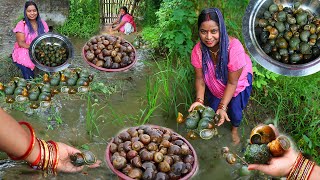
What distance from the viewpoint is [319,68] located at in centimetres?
256

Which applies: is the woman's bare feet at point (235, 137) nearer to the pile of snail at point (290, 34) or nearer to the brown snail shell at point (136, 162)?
the pile of snail at point (290, 34)

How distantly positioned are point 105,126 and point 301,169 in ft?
8.28

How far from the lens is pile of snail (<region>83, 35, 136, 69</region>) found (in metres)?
4.57

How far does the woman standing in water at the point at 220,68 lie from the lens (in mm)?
3234

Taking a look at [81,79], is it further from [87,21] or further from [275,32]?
[87,21]

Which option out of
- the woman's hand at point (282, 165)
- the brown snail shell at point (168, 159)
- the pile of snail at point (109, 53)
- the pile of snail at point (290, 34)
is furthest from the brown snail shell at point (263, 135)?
the pile of snail at point (109, 53)

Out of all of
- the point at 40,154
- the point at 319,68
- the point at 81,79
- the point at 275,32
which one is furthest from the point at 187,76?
the point at 40,154

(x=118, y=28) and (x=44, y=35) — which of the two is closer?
(x=44, y=35)

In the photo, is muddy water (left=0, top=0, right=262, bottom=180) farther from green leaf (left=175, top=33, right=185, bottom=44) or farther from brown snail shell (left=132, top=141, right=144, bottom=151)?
green leaf (left=175, top=33, right=185, bottom=44)

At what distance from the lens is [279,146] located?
2373 millimetres

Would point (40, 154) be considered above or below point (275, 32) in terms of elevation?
below

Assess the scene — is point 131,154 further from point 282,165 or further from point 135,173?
point 282,165

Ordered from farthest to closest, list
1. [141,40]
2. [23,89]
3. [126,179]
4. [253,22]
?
[141,40] → [23,89] → [253,22] → [126,179]

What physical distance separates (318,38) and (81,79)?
3.07 meters
